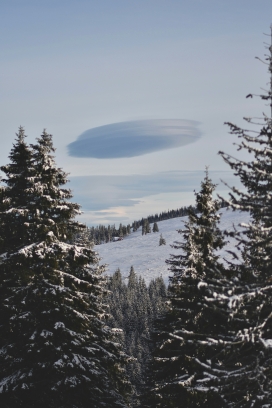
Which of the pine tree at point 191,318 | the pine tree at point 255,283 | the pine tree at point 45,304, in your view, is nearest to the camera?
the pine tree at point 255,283

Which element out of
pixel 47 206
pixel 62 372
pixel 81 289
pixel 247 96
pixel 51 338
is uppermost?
pixel 247 96

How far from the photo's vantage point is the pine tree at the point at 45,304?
41.5 ft

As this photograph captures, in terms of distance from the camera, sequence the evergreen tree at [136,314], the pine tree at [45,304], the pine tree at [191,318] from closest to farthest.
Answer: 1. the pine tree at [45,304]
2. the pine tree at [191,318]
3. the evergreen tree at [136,314]

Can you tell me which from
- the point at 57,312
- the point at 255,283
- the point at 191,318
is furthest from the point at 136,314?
the point at 255,283

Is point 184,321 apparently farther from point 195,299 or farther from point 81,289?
point 81,289

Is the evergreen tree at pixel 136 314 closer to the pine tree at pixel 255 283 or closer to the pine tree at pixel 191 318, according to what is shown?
the pine tree at pixel 191 318

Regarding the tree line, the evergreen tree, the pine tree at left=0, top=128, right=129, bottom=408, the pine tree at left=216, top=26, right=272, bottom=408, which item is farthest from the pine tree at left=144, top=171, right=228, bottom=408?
the evergreen tree

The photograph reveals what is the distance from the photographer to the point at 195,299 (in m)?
15.3

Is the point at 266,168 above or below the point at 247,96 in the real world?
below

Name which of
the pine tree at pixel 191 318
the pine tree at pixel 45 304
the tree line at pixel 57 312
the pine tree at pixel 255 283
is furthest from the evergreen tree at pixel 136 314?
the pine tree at pixel 255 283

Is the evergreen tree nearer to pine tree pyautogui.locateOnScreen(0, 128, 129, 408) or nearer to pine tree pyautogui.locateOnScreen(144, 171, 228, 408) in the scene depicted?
pine tree pyautogui.locateOnScreen(144, 171, 228, 408)

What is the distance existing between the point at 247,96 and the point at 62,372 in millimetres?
10625

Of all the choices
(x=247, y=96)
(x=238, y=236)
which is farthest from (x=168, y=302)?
(x=247, y=96)

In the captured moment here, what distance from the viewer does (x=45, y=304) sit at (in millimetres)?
13305
